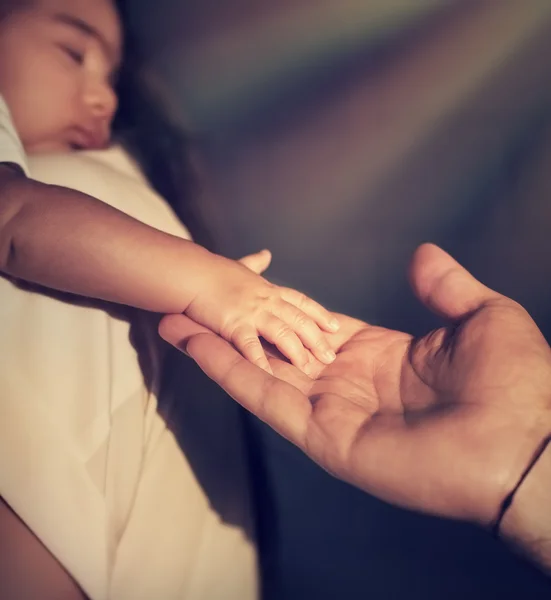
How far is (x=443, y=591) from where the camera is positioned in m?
0.51

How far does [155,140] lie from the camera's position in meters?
0.78

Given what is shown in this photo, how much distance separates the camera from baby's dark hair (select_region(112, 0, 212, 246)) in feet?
2.37

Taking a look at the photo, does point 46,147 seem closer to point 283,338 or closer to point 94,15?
point 94,15

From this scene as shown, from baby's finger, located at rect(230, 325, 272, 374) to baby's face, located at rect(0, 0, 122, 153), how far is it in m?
0.44

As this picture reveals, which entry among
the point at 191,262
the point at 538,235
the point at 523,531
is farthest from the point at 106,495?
the point at 538,235

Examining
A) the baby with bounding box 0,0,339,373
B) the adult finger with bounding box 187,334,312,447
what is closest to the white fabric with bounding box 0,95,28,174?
the baby with bounding box 0,0,339,373

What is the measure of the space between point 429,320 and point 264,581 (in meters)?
0.35

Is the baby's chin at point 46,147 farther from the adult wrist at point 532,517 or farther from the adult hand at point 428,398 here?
the adult wrist at point 532,517

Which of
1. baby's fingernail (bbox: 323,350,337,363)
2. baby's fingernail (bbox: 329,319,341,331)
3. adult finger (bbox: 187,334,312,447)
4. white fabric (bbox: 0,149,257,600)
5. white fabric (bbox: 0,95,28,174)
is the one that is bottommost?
white fabric (bbox: 0,149,257,600)

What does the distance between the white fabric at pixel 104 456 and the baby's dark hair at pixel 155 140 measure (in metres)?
0.15

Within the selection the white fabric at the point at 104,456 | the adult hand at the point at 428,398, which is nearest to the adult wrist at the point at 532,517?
the adult hand at the point at 428,398

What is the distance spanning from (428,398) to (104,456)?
11.3 inches

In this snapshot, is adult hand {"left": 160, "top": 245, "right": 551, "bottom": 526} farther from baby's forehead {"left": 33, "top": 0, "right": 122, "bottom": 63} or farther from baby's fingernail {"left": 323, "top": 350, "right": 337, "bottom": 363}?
baby's forehead {"left": 33, "top": 0, "right": 122, "bottom": 63}

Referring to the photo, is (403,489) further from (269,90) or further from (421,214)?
(269,90)
